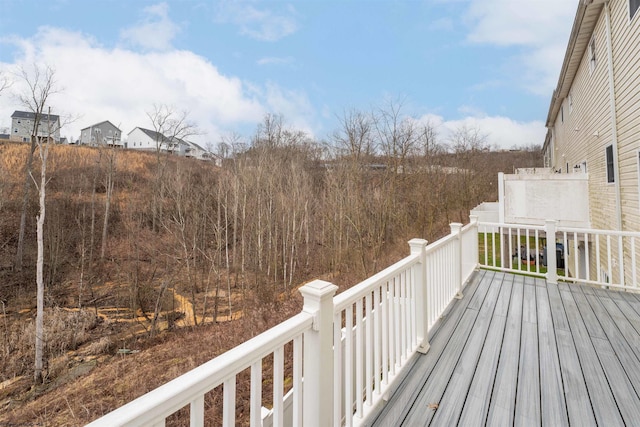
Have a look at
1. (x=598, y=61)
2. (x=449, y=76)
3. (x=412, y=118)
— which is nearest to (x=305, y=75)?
(x=449, y=76)

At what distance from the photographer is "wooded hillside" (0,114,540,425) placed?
30.0 feet

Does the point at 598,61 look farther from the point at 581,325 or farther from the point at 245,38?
the point at 245,38

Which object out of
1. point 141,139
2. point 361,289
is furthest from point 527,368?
point 141,139

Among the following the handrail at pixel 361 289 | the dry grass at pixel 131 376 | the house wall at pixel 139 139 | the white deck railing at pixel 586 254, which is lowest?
the dry grass at pixel 131 376

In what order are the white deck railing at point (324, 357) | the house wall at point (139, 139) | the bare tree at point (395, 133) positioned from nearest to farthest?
1. the white deck railing at point (324, 357)
2. the bare tree at point (395, 133)
3. the house wall at point (139, 139)

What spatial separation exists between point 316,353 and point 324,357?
0.21 ft

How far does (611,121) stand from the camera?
6500 mm

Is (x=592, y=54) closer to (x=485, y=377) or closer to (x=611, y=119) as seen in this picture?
(x=611, y=119)

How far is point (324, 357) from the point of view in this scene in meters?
1.47

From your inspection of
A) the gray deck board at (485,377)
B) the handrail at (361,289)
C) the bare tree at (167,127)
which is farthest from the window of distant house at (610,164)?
the bare tree at (167,127)

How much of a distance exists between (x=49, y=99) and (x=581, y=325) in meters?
17.0

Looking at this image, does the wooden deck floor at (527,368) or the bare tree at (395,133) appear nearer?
the wooden deck floor at (527,368)

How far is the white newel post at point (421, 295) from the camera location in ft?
9.07

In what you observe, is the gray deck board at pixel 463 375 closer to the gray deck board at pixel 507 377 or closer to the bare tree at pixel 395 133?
the gray deck board at pixel 507 377
